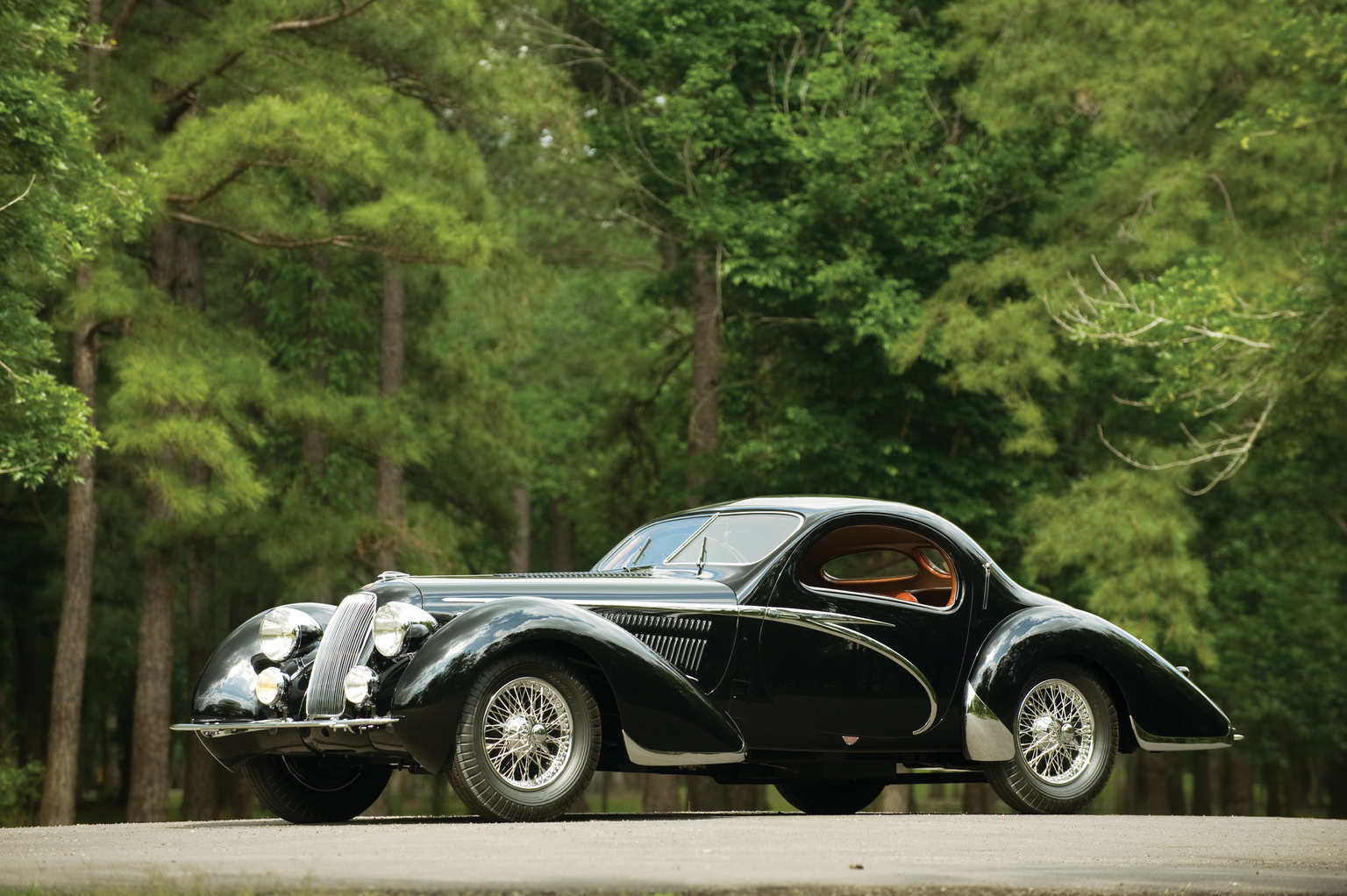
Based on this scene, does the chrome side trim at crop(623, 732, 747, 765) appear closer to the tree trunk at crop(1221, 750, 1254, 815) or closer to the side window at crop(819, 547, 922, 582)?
the side window at crop(819, 547, 922, 582)

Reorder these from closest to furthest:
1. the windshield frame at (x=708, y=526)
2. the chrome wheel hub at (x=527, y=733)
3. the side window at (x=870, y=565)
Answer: the chrome wheel hub at (x=527, y=733) → the windshield frame at (x=708, y=526) → the side window at (x=870, y=565)

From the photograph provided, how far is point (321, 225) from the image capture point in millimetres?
22391

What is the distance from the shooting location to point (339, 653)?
8344 mm

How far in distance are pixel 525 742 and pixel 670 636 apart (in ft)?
3.88

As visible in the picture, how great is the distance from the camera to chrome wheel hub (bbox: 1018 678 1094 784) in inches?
391

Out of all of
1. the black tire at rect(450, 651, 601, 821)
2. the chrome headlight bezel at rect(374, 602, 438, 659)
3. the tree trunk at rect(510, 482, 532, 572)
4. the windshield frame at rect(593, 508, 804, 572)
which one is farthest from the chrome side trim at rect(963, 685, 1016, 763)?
the tree trunk at rect(510, 482, 532, 572)

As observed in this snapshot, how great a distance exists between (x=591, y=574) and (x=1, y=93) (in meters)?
9.92

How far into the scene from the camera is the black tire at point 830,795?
10.9 meters

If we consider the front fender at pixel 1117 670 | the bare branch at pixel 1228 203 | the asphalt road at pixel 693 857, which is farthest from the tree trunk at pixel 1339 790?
the asphalt road at pixel 693 857

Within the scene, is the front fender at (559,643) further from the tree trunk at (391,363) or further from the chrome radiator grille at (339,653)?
the tree trunk at (391,363)

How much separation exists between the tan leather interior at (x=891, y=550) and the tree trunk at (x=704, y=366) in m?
14.5

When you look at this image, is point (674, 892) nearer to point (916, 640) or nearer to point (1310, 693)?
point (916, 640)

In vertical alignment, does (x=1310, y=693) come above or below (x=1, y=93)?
below

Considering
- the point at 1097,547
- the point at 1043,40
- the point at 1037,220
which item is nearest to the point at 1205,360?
the point at 1097,547
